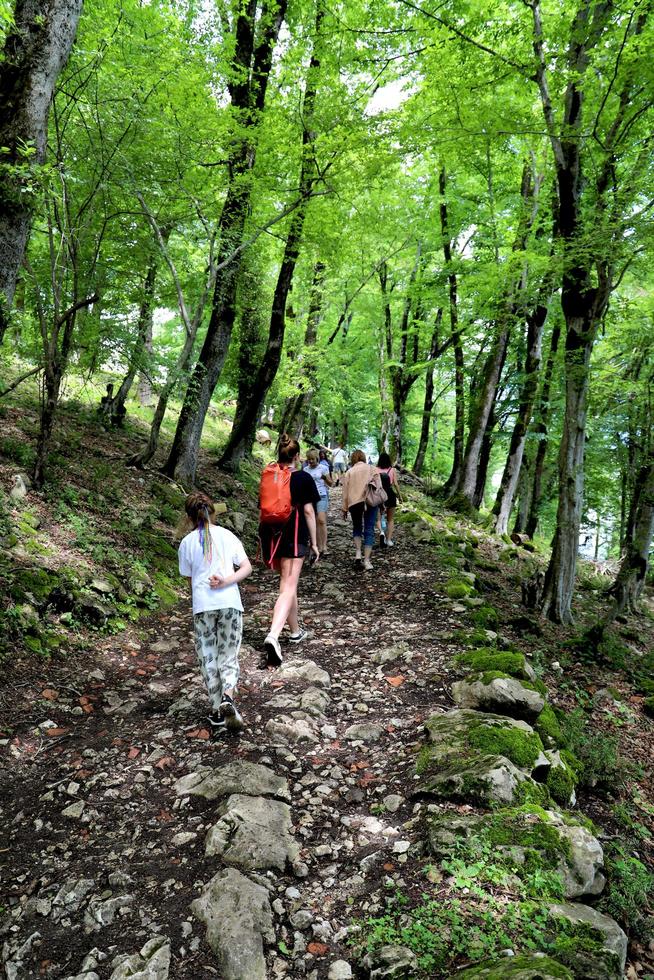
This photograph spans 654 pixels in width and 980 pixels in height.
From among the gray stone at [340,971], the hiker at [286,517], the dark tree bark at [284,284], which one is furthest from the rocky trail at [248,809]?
the dark tree bark at [284,284]

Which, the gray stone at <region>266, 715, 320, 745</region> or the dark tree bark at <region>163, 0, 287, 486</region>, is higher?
the dark tree bark at <region>163, 0, 287, 486</region>

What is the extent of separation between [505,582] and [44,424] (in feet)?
28.2

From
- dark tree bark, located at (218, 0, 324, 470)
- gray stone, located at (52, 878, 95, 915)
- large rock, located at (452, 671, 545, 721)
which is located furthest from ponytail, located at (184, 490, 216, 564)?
dark tree bark, located at (218, 0, 324, 470)

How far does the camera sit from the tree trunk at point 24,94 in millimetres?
5355

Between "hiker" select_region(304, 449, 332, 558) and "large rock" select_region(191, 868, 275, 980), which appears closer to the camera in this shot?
"large rock" select_region(191, 868, 275, 980)

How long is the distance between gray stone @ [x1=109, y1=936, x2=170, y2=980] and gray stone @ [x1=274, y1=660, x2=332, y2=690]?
2987mm

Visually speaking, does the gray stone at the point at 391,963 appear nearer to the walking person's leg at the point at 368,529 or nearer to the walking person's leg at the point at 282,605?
the walking person's leg at the point at 282,605

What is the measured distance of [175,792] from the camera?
3.79 m

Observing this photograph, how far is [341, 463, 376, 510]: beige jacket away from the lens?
31.3 feet

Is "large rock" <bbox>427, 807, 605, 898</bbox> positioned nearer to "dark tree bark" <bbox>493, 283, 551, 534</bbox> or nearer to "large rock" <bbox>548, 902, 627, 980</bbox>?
"large rock" <bbox>548, 902, 627, 980</bbox>

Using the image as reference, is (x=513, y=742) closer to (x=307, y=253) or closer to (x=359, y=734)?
(x=359, y=734)

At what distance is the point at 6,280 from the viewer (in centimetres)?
557

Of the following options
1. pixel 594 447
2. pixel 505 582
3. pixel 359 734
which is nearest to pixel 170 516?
pixel 359 734

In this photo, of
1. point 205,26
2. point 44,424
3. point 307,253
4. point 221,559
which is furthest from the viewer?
point 307,253
